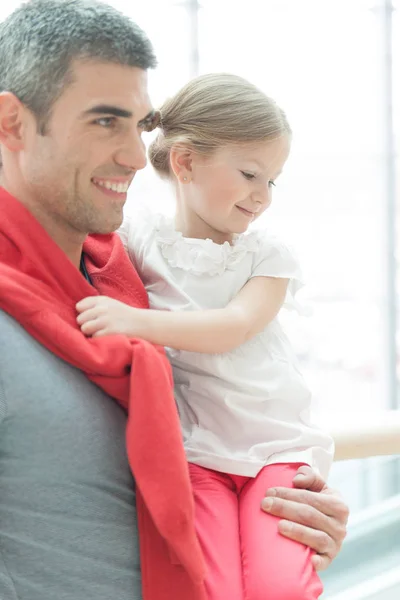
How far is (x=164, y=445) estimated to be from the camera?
4.08 feet

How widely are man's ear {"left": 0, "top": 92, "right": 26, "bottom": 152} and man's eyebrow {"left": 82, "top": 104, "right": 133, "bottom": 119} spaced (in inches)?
4.7

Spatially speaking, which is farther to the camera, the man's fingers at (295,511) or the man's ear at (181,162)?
the man's ear at (181,162)

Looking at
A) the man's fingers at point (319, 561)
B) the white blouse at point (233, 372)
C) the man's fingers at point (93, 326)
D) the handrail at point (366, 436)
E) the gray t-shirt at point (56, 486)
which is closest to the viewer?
the gray t-shirt at point (56, 486)

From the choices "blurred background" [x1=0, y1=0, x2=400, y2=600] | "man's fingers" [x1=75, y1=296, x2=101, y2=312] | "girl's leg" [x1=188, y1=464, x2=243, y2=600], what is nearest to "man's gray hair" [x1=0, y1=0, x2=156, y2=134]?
"man's fingers" [x1=75, y1=296, x2=101, y2=312]

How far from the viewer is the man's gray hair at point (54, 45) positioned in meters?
1.33

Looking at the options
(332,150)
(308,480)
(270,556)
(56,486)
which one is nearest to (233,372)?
(308,480)

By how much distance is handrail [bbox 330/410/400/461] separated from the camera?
1893 mm

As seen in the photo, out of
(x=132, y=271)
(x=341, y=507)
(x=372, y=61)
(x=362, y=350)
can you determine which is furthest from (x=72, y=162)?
(x=362, y=350)

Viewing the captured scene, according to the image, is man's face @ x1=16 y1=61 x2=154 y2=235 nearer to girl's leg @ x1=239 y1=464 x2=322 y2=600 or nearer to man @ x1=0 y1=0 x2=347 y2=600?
man @ x1=0 y1=0 x2=347 y2=600

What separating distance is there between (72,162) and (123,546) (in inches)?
24.8

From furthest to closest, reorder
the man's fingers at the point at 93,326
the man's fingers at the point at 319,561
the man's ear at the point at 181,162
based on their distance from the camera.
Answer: the man's ear at the point at 181,162 → the man's fingers at the point at 319,561 → the man's fingers at the point at 93,326

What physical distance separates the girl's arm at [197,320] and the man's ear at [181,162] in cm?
27

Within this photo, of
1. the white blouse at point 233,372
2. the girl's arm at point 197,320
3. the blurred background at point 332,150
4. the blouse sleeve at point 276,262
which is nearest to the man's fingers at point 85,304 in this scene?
the girl's arm at point 197,320

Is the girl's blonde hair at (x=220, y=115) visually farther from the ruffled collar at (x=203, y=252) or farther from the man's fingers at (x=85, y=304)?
the man's fingers at (x=85, y=304)
